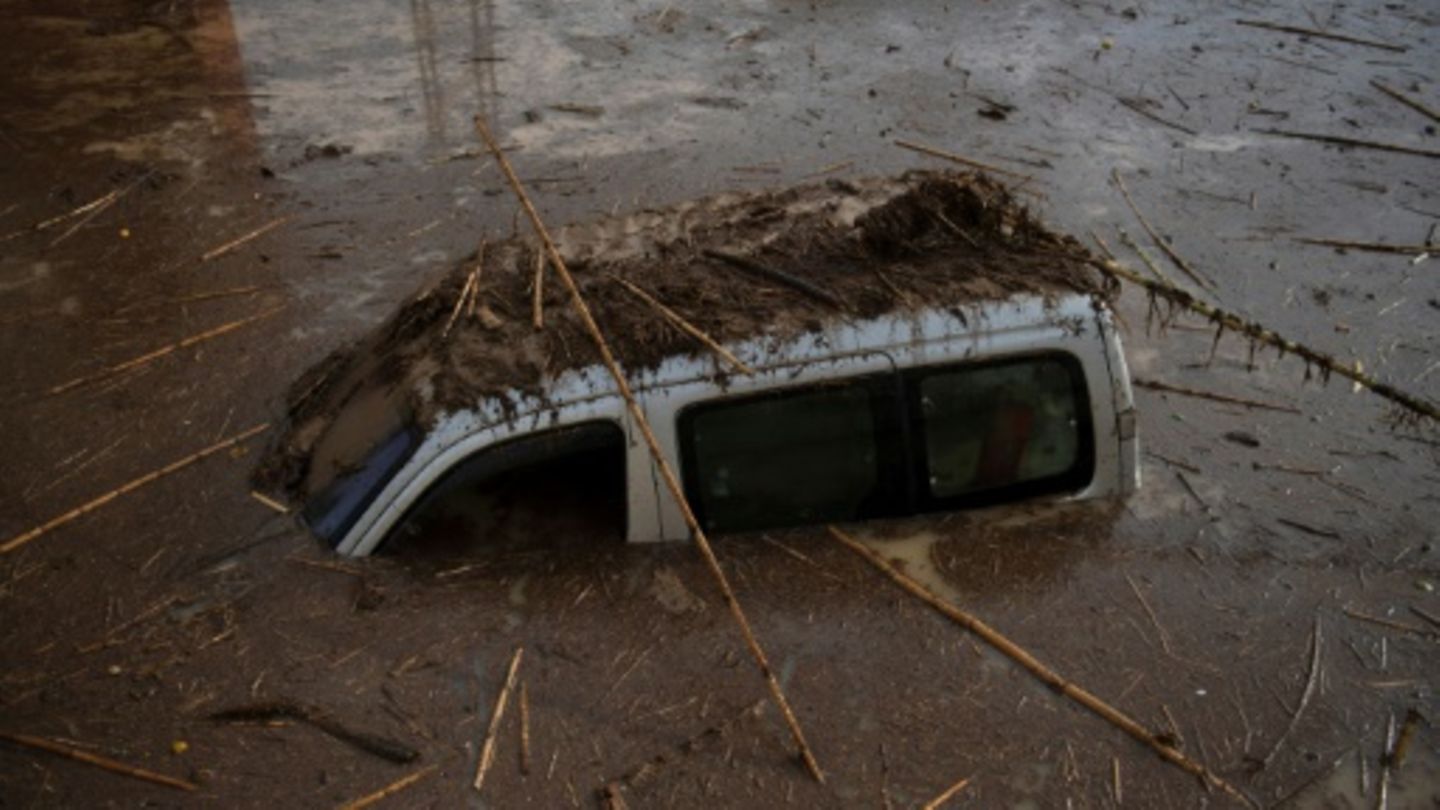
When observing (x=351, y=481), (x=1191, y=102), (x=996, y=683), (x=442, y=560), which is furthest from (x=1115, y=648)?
(x=1191, y=102)

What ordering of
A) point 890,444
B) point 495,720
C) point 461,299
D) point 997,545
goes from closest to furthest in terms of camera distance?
point 495,720, point 890,444, point 461,299, point 997,545

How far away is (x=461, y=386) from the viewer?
5023 mm

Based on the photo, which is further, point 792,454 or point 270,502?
point 270,502

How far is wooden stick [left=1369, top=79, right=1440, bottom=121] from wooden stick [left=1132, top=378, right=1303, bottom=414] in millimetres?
5726

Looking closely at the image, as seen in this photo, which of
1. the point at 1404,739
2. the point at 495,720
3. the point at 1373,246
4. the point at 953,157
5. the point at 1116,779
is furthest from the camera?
the point at 953,157

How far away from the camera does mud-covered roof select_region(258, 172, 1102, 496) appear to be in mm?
5117

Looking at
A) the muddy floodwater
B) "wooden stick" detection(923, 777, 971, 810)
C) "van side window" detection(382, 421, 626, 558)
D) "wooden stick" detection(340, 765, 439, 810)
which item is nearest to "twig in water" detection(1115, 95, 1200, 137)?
the muddy floodwater

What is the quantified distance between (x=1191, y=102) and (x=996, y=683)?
8126mm

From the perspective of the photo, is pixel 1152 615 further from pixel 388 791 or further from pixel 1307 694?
pixel 388 791

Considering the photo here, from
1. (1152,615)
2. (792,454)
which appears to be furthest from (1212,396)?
(792,454)

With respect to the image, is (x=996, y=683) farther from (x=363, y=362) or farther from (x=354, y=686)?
(x=363, y=362)

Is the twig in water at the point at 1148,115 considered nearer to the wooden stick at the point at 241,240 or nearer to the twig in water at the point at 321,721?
the wooden stick at the point at 241,240

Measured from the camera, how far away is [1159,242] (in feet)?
29.9

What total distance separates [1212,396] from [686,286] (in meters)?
3.72
